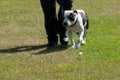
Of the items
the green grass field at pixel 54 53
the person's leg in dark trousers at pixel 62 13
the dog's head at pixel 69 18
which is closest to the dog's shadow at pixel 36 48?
the green grass field at pixel 54 53

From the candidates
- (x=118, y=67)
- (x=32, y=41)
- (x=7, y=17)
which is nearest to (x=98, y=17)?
(x=7, y=17)

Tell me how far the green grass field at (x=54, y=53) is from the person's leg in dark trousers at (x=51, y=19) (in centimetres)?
22

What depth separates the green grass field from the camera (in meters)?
8.88

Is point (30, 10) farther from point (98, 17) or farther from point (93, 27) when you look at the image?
point (93, 27)

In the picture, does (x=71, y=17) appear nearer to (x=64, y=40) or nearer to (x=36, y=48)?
(x=64, y=40)

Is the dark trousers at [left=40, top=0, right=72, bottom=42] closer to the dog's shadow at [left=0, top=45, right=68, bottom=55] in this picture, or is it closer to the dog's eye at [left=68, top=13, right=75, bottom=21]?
the dog's shadow at [left=0, top=45, right=68, bottom=55]

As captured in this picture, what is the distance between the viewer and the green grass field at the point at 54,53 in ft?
29.1

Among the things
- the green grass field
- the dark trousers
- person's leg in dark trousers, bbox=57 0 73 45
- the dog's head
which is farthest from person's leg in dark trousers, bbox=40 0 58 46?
the dog's head

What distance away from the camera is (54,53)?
10.6m

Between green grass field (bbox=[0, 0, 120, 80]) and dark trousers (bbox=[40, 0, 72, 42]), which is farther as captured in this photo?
dark trousers (bbox=[40, 0, 72, 42])

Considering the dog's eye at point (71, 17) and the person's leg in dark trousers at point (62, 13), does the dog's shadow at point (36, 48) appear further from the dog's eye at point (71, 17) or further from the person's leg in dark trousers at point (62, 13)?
the dog's eye at point (71, 17)

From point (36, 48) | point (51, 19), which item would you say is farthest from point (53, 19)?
point (36, 48)

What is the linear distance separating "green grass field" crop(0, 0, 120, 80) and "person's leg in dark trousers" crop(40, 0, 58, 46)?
0.22m

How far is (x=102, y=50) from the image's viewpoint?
1068 cm
